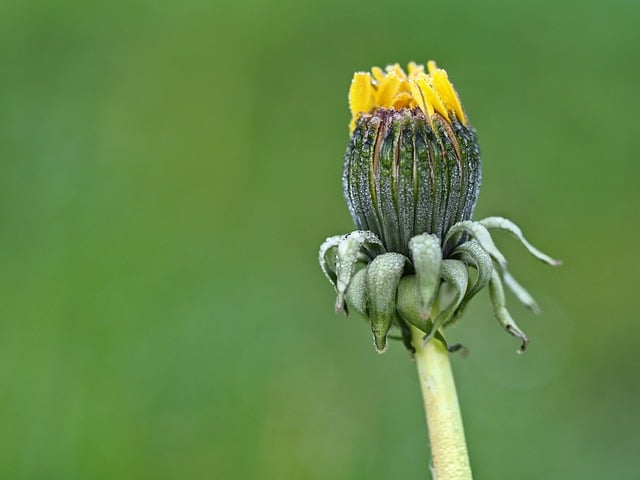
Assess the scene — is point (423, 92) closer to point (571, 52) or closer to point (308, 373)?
point (308, 373)

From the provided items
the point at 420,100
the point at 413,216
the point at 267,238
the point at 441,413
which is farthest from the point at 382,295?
the point at 267,238

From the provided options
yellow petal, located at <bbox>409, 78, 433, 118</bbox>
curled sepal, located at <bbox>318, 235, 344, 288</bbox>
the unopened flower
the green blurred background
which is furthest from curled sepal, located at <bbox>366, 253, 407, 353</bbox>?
the green blurred background

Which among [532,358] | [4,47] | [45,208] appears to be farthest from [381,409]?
[4,47]

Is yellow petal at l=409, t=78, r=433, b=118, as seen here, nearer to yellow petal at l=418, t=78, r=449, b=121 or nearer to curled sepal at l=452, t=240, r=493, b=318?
yellow petal at l=418, t=78, r=449, b=121

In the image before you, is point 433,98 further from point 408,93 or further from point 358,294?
point 358,294

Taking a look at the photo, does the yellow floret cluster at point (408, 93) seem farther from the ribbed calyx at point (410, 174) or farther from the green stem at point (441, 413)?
the green stem at point (441, 413)
